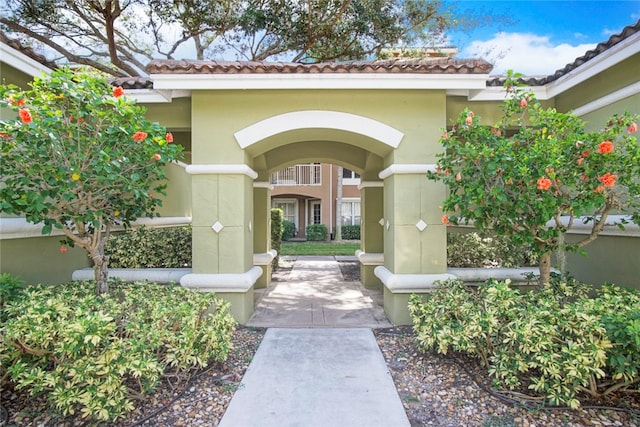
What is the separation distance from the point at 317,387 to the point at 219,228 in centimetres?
335

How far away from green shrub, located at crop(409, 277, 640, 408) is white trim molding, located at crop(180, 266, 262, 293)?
3196mm

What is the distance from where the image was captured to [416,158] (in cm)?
644

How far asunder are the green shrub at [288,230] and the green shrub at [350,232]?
4.16 meters

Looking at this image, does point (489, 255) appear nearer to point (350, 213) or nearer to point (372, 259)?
point (372, 259)

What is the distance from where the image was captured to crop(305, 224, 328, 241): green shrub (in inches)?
Answer: 1049

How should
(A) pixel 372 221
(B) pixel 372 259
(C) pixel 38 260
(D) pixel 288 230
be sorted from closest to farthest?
(C) pixel 38 260
(B) pixel 372 259
(A) pixel 372 221
(D) pixel 288 230

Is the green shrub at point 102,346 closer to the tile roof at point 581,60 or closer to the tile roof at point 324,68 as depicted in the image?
the tile roof at point 324,68

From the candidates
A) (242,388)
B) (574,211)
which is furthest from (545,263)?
(242,388)

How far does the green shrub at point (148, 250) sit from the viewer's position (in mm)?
7105

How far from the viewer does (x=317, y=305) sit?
7.93 meters

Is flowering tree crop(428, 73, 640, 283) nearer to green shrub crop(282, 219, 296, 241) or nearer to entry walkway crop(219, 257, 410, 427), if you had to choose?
entry walkway crop(219, 257, 410, 427)

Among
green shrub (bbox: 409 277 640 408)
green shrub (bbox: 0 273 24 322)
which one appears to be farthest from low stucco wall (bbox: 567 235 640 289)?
green shrub (bbox: 0 273 24 322)

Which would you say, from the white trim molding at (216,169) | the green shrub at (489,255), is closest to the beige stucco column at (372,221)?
the green shrub at (489,255)

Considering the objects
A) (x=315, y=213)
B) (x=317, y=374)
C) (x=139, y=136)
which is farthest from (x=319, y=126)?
(x=315, y=213)
